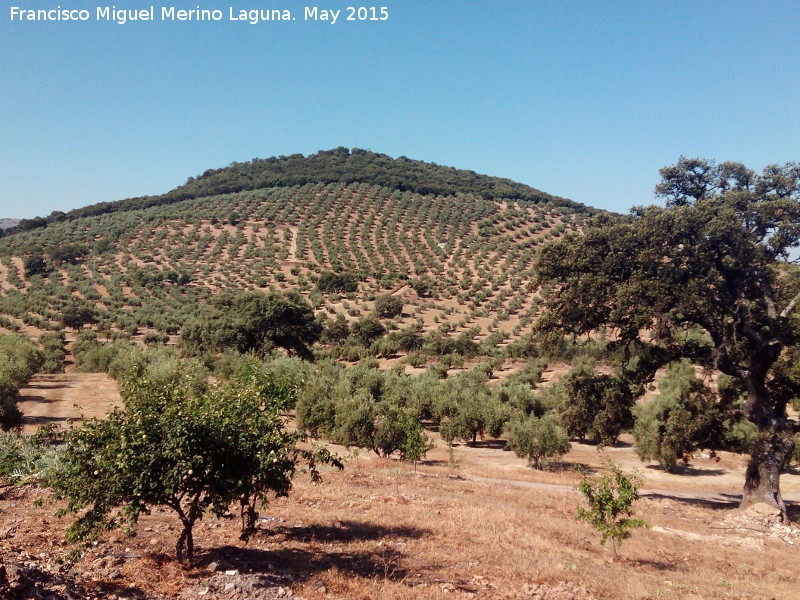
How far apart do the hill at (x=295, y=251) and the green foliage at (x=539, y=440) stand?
1188 inches

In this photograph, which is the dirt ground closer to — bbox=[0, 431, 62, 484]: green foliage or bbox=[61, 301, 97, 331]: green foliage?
bbox=[0, 431, 62, 484]: green foliage

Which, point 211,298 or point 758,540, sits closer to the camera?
point 758,540

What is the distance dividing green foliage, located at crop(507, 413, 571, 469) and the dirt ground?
19.9 feet

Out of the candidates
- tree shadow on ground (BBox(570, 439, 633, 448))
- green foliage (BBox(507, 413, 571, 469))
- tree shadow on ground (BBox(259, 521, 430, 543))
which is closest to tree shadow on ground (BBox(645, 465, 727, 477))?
tree shadow on ground (BBox(570, 439, 633, 448))

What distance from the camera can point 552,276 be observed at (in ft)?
61.0

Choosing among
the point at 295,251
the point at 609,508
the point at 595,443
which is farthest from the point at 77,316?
the point at 609,508

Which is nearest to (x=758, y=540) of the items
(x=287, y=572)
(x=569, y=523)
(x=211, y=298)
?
(x=569, y=523)

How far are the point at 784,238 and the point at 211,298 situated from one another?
6249 centimetres

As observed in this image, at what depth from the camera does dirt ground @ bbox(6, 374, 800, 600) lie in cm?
805

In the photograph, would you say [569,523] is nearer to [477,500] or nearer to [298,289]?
[477,500]

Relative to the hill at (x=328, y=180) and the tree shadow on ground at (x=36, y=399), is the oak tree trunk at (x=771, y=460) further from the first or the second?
the hill at (x=328, y=180)

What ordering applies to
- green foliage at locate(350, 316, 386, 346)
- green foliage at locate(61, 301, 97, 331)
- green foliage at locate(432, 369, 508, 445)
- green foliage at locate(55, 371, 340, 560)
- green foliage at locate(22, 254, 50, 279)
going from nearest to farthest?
1. green foliage at locate(55, 371, 340, 560)
2. green foliage at locate(432, 369, 508, 445)
3. green foliage at locate(61, 301, 97, 331)
4. green foliage at locate(350, 316, 386, 346)
5. green foliage at locate(22, 254, 50, 279)

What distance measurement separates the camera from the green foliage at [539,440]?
2569 cm

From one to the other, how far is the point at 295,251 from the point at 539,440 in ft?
227
